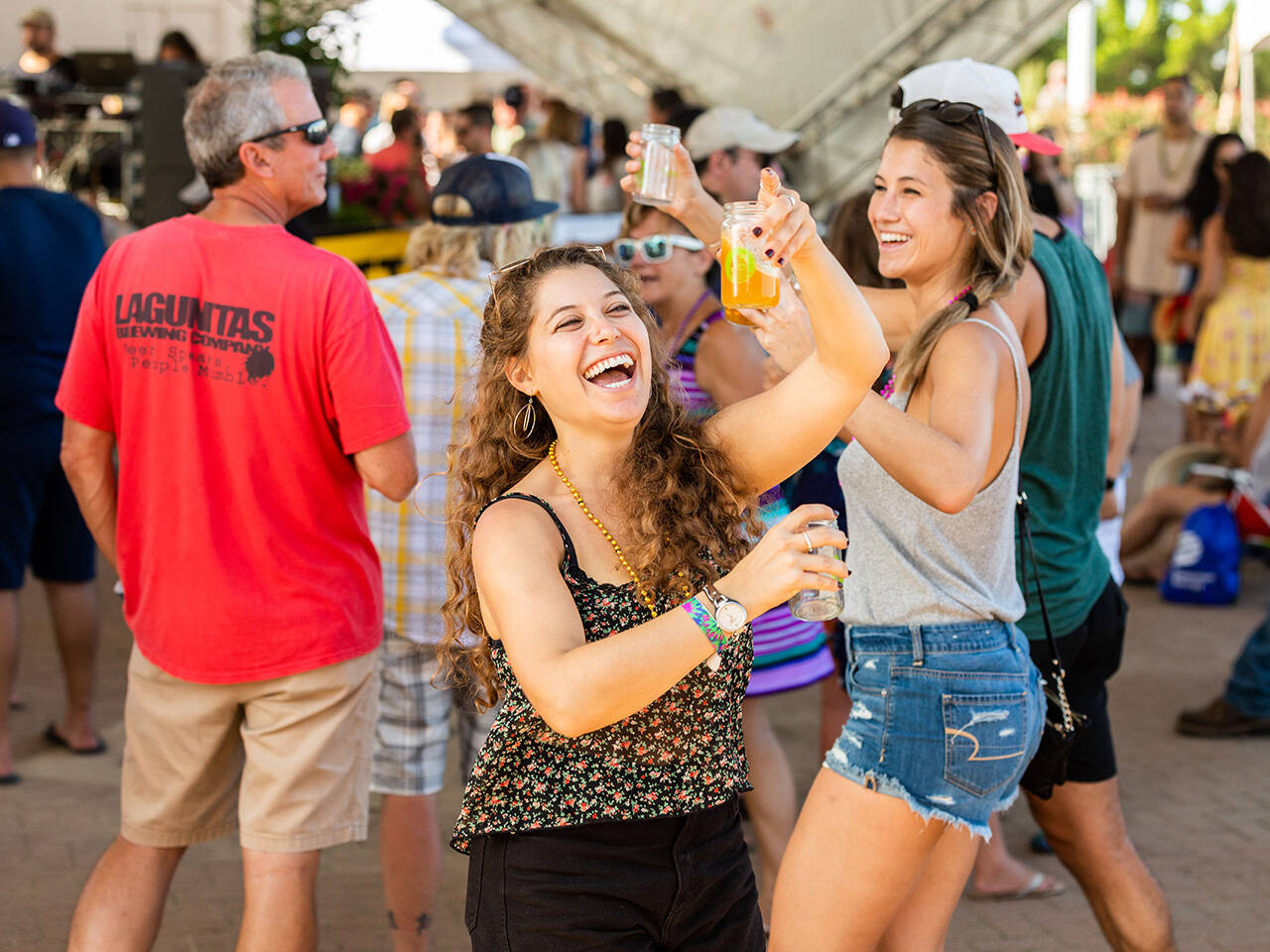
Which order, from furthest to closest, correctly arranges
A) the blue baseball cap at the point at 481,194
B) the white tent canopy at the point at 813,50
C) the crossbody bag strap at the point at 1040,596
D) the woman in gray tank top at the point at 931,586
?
the white tent canopy at the point at 813,50, the blue baseball cap at the point at 481,194, the crossbody bag strap at the point at 1040,596, the woman in gray tank top at the point at 931,586

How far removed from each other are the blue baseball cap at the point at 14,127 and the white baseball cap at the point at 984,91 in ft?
11.0

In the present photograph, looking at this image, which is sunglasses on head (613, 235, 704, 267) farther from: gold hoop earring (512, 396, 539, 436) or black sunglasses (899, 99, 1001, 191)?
gold hoop earring (512, 396, 539, 436)

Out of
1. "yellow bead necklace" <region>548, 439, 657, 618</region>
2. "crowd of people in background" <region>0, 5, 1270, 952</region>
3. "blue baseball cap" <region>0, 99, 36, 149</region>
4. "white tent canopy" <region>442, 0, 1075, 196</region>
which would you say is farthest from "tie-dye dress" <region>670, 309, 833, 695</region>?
"white tent canopy" <region>442, 0, 1075, 196</region>

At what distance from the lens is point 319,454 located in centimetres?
309

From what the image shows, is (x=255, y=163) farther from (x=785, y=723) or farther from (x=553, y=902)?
(x=785, y=723)

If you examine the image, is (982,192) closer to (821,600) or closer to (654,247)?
(821,600)

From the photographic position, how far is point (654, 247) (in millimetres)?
3924

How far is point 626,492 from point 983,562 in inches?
30.3

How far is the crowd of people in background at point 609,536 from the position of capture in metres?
2.14

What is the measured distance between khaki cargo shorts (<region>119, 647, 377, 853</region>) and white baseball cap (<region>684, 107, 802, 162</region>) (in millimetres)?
2403

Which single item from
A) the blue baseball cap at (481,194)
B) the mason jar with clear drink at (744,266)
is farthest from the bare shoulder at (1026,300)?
the blue baseball cap at (481,194)

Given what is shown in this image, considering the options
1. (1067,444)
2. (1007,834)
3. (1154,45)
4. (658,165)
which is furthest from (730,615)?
(1154,45)

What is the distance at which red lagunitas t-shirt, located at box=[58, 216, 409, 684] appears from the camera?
119 inches

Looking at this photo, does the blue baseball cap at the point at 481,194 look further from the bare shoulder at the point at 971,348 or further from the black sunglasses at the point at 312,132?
the bare shoulder at the point at 971,348
